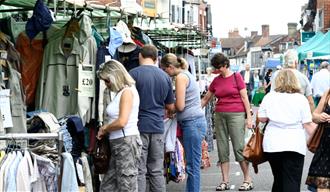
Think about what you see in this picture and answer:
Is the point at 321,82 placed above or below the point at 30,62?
below

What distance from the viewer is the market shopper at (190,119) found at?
8.35 metres

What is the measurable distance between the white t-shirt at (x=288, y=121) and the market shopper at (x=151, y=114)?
123 centimetres

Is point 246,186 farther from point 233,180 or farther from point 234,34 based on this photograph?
point 234,34

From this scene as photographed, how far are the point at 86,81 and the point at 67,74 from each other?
0.88 ft

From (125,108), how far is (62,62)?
4.38ft

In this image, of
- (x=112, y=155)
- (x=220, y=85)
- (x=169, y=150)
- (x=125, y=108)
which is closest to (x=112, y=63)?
(x=125, y=108)

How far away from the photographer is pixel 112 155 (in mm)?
6816

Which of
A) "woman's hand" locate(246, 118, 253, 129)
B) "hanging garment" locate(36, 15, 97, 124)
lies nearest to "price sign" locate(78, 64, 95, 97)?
"hanging garment" locate(36, 15, 97, 124)

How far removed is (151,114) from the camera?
7250 mm

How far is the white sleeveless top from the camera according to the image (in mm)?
6664

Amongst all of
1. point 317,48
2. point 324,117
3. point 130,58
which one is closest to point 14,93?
point 130,58

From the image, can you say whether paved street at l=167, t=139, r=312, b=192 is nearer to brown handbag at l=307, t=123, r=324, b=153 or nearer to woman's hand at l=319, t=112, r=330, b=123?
brown handbag at l=307, t=123, r=324, b=153

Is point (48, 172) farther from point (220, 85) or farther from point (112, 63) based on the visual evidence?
point (220, 85)

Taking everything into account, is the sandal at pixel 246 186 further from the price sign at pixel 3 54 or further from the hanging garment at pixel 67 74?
the price sign at pixel 3 54
